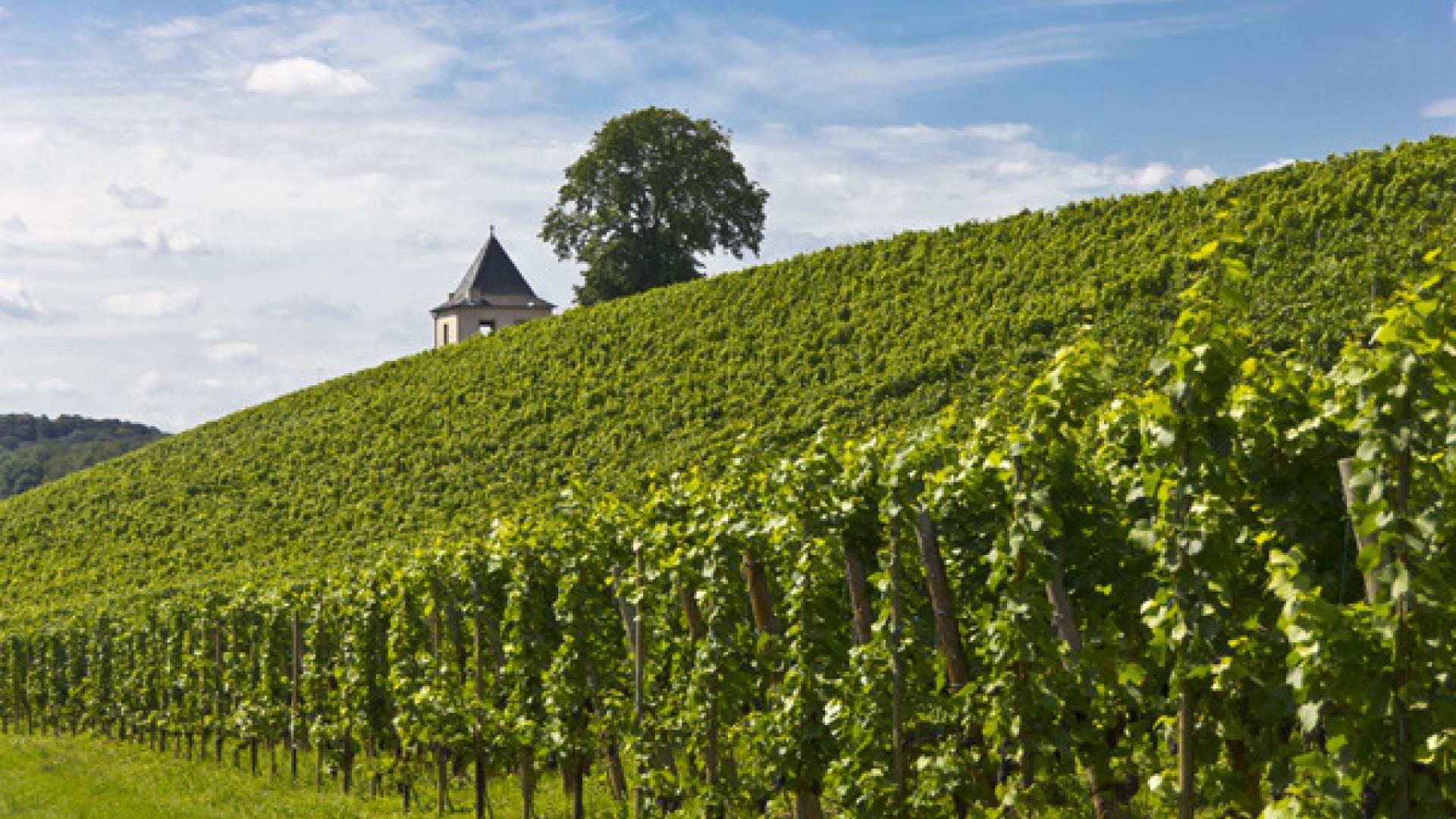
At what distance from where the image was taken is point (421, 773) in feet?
47.4

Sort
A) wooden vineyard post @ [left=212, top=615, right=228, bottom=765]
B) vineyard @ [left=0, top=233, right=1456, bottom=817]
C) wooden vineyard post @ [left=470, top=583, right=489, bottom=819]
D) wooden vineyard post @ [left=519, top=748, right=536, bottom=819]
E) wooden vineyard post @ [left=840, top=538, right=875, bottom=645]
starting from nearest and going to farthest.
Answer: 1. vineyard @ [left=0, top=233, right=1456, bottom=817]
2. wooden vineyard post @ [left=840, top=538, right=875, bottom=645]
3. wooden vineyard post @ [left=519, top=748, right=536, bottom=819]
4. wooden vineyard post @ [left=470, top=583, right=489, bottom=819]
5. wooden vineyard post @ [left=212, top=615, right=228, bottom=765]

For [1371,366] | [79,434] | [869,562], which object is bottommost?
[869,562]

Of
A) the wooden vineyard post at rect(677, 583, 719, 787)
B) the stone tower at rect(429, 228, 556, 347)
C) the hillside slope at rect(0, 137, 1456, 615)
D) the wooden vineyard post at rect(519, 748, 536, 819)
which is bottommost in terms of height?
the wooden vineyard post at rect(519, 748, 536, 819)

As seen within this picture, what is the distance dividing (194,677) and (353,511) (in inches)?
593

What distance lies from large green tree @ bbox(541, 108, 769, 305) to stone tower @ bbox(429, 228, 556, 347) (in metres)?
13.5

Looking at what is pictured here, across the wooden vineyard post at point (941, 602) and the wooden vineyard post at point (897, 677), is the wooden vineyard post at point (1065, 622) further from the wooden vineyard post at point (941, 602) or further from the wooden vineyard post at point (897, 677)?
the wooden vineyard post at point (897, 677)

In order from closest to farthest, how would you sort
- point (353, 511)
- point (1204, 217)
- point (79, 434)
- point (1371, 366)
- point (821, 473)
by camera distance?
point (1371, 366) → point (821, 473) → point (1204, 217) → point (353, 511) → point (79, 434)

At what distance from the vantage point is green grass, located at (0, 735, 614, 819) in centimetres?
1246

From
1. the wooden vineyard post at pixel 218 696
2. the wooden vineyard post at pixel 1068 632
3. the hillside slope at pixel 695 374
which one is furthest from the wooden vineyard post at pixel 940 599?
the wooden vineyard post at pixel 218 696

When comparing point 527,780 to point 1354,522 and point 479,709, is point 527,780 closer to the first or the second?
point 479,709

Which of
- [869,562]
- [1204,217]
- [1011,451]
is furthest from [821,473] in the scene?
[1204,217]

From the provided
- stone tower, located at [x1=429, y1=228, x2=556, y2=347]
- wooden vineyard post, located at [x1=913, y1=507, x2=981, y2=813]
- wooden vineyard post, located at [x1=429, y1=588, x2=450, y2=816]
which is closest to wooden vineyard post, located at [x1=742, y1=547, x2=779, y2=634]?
wooden vineyard post, located at [x1=913, y1=507, x2=981, y2=813]

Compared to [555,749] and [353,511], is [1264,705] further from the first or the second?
[353,511]

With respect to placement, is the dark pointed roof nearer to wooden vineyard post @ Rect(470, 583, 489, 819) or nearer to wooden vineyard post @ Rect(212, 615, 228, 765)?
wooden vineyard post @ Rect(212, 615, 228, 765)
